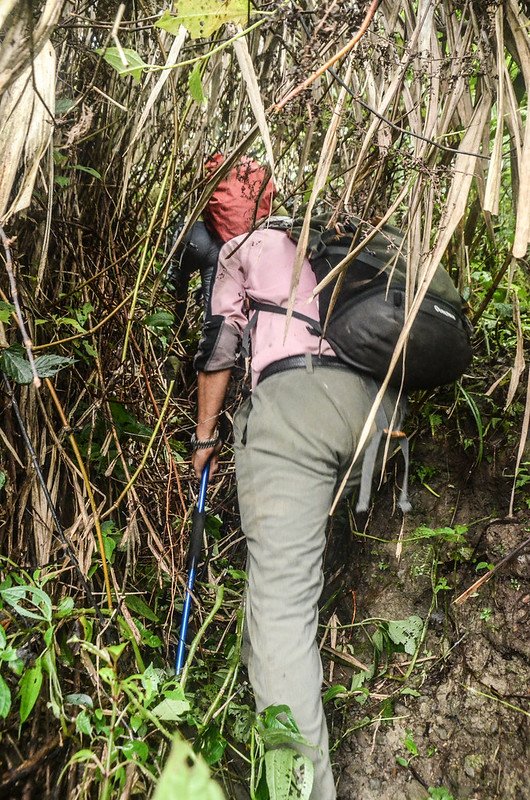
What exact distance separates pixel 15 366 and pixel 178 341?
1.41m

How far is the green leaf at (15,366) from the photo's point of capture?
1515mm

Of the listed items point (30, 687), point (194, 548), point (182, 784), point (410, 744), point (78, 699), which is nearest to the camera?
point (182, 784)

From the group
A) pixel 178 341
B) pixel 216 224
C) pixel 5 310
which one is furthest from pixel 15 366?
pixel 178 341

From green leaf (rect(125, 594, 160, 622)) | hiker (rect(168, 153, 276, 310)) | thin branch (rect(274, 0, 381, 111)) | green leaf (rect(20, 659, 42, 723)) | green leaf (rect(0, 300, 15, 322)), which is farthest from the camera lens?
hiker (rect(168, 153, 276, 310))

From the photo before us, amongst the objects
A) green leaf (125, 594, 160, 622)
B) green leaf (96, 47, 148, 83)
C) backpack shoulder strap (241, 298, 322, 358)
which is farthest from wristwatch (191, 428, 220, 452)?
green leaf (96, 47, 148, 83)

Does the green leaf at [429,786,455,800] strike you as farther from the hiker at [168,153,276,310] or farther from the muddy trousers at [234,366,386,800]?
the hiker at [168,153,276,310]

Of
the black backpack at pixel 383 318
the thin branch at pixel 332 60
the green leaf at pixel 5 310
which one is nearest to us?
the thin branch at pixel 332 60

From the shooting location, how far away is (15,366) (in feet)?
5.00

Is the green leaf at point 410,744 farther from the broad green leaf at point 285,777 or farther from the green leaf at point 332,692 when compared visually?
the broad green leaf at point 285,777

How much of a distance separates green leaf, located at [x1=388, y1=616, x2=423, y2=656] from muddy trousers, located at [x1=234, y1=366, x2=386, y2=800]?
496mm

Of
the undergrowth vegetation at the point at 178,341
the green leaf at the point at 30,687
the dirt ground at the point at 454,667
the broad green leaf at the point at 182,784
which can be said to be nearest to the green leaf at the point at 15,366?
the undergrowth vegetation at the point at 178,341

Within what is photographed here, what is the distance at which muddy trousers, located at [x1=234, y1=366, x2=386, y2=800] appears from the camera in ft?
6.21

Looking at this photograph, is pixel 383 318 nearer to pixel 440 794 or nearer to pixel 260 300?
pixel 260 300

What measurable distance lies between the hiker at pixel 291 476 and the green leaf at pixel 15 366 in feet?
2.48
